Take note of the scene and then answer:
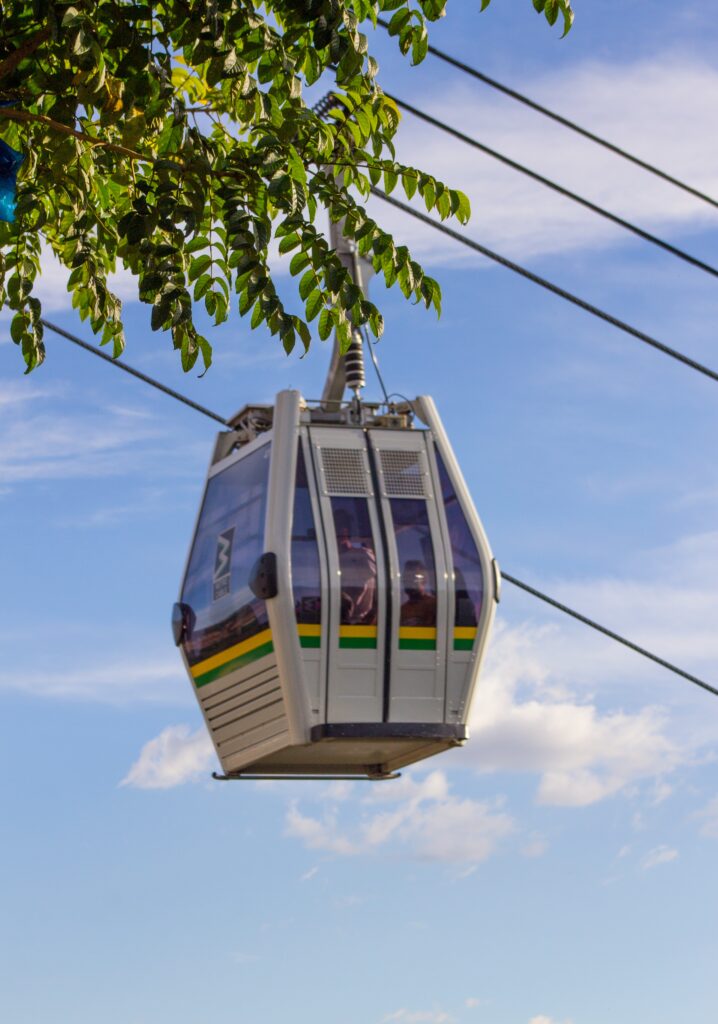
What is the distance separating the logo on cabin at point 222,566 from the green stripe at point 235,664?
18.6 inches

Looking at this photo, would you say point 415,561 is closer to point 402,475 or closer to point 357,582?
point 357,582

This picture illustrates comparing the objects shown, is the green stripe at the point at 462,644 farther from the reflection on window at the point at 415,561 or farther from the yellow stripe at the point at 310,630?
the yellow stripe at the point at 310,630

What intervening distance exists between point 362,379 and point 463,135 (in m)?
2.95

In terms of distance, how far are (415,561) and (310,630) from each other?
930mm

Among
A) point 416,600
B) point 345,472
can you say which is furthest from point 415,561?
point 345,472

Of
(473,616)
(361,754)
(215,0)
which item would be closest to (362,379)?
(473,616)

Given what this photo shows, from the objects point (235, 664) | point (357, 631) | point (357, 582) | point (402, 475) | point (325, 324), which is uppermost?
point (325, 324)

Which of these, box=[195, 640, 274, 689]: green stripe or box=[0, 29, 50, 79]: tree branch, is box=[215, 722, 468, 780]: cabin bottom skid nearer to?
box=[195, 640, 274, 689]: green stripe

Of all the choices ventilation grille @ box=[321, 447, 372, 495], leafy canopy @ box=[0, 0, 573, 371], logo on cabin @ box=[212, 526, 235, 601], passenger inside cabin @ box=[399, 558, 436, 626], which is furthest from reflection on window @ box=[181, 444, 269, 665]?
leafy canopy @ box=[0, 0, 573, 371]

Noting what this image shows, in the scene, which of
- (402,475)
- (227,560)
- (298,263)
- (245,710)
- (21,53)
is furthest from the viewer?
(402,475)

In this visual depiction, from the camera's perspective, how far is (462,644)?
11742 mm

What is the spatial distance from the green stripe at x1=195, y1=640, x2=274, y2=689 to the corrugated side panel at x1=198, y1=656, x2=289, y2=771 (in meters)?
0.04

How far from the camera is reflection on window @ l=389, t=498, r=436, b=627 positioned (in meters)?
11.5

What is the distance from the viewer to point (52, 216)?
909cm
